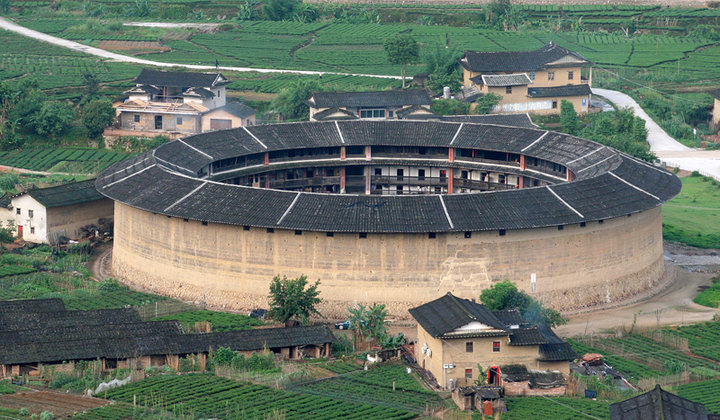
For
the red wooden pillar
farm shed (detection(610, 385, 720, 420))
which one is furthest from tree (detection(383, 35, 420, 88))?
farm shed (detection(610, 385, 720, 420))

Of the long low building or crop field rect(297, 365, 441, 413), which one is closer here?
crop field rect(297, 365, 441, 413)

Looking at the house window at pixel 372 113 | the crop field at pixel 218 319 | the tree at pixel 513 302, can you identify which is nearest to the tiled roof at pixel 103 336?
the crop field at pixel 218 319

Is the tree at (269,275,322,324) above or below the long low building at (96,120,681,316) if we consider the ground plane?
below

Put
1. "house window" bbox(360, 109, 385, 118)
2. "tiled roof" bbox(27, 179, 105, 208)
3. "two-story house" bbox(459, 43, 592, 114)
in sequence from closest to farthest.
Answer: "tiled roof" bbox(27, 179, 105, 208)
"house window" bbox(360, 109, 385, 118)
"two-story house" bbox(459, 43, 592, 114)

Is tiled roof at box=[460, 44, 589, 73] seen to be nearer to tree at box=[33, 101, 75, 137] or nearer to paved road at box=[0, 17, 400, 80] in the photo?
paved road at box=[0, 17, 400, 80]

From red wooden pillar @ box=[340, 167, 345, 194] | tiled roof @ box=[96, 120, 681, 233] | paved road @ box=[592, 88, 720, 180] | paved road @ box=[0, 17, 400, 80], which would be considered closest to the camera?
tiled roof @ box=[96, 120, 681, 233]

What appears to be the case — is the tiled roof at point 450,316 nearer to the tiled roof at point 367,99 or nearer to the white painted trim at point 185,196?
the white painted trim at point 185,196

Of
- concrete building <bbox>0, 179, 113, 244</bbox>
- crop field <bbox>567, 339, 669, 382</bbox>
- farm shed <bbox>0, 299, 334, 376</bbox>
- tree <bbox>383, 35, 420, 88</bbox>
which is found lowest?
crop field <bbox>567, 339, 669, 382</bbox>
